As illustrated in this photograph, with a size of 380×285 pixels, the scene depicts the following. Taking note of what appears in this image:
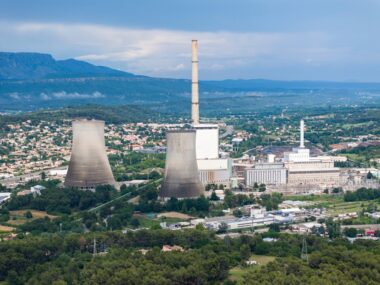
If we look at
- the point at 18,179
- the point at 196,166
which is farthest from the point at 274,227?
the point at 18,179

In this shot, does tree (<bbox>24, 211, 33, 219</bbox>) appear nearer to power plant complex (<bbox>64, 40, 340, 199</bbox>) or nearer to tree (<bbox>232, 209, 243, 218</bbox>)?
power plant complex (<bbox>64, 40, 340, 199</bbox>)

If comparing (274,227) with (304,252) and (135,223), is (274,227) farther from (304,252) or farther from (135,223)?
(135,223)

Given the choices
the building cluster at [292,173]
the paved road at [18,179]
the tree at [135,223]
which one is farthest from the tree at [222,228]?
the paved road at [18,179]

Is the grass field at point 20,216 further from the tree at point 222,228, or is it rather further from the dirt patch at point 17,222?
the tree at point 222,228

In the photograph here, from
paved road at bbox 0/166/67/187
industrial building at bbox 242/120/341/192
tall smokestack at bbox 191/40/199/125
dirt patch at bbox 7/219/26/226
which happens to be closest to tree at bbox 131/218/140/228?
dirt patch at bbox 7/219/26/226

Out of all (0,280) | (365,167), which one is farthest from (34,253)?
(365,167)
